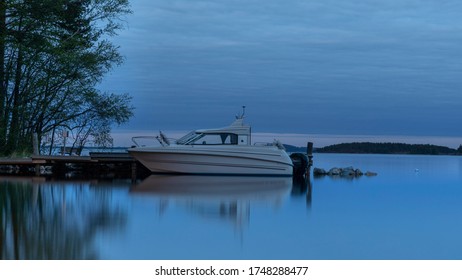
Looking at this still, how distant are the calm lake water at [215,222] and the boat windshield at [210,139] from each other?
4218 millimetres

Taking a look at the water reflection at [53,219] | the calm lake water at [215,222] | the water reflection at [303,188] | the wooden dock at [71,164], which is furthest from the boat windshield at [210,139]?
the water reflection at [53,219]

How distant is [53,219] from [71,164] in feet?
67.2

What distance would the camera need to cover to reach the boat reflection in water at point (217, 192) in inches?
776

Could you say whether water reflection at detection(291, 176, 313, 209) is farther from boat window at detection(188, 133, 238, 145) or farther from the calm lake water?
boat window at detection(188, 133, 238, 145)

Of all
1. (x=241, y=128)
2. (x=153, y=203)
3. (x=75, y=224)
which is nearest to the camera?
(x=75, y=224)

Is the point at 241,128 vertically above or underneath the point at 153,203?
above

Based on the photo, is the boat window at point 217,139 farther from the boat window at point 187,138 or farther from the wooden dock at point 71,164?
the wooden dock at point 71,164

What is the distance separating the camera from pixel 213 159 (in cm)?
3369
